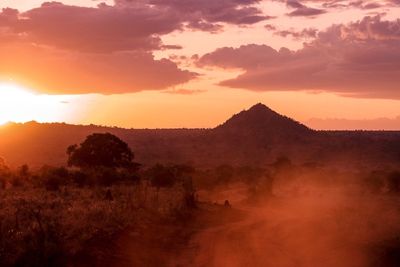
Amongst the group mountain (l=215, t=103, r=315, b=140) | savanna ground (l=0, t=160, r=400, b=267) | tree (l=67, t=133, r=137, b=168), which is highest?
mountain (l=215, t=103, r=315, b=140)

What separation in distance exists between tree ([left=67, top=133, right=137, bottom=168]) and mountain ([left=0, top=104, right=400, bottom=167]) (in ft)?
145

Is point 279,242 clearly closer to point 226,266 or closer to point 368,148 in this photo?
point 226,266

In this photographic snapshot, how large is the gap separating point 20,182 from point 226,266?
33.4 meters

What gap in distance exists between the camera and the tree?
67875 millimetres

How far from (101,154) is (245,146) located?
2770 inches

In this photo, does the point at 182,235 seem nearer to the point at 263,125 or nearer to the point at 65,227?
the point at 65,227

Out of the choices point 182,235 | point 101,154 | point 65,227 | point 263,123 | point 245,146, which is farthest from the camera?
point 263,123

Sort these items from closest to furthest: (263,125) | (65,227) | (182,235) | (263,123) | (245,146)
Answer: (65,227) < (182,235) < (245,146) < (263,125) < (263,123)

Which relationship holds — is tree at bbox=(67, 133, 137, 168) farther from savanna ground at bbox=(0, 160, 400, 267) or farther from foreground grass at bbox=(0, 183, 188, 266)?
foreground grass at bbox=(0, 183, 188, 266)

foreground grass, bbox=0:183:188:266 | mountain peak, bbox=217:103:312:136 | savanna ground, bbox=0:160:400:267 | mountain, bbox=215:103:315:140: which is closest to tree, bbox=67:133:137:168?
savanna ground, bbox=0:160:400:267

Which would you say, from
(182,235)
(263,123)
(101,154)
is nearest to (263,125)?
(263,123)

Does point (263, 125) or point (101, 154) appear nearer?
point (101, 154)

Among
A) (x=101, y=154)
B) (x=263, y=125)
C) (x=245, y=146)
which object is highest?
(x=263, y=125)

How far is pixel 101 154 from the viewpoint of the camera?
6788 centimetres
